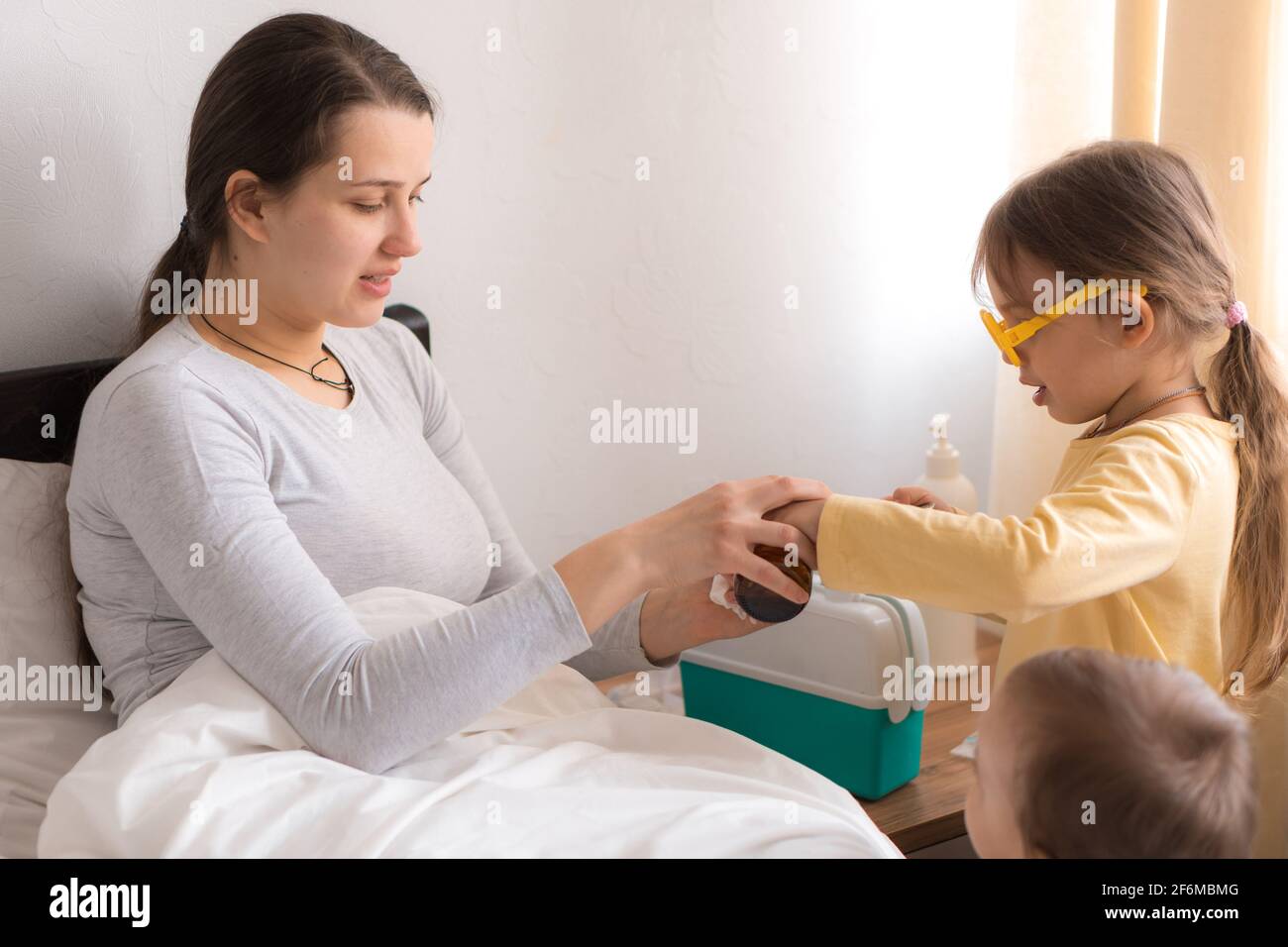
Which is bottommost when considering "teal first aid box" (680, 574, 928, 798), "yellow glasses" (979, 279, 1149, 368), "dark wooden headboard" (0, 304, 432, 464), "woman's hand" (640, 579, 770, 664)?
"teal first aid box" (680, 574, 928, 798)

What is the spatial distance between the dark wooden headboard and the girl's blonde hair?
0.95 metres

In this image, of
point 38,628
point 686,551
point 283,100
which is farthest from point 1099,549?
point 38,628

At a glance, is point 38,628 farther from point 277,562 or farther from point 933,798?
point 933,798

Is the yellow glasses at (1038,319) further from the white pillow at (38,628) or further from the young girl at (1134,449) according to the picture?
the white pillow at (38,628)

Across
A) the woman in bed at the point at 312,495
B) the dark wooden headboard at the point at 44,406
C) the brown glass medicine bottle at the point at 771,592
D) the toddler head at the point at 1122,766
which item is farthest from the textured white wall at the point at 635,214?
the toddler head at the point at 1122,766

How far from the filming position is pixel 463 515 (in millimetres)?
1360

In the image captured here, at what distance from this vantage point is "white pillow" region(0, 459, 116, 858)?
1.14 meters

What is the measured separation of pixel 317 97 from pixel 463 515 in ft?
1.51

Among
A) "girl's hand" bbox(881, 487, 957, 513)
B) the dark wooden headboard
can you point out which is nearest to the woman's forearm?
"girl's hand" bbox(881, 487, 957, 513)

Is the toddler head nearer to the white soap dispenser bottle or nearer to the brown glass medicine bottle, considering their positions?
the brown glass medicine bottle

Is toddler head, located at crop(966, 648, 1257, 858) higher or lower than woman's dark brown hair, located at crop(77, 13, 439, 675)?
lower

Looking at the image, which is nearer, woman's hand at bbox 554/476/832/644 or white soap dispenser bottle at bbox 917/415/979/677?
woman's hand at bbox 554/476/832/644
